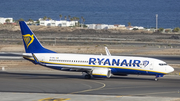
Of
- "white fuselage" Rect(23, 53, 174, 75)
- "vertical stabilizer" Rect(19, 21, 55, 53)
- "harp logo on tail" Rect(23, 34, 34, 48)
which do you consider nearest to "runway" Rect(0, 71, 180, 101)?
"white fuselage" Rect(23, 53, 174, 75)

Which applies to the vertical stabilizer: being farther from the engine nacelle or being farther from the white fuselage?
the engine nacelle

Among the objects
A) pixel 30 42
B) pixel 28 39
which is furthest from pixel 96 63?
pixel 28 39

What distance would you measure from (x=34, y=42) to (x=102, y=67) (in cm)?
Result: 1209

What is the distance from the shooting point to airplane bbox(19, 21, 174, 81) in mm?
49906

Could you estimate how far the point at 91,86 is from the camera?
1748 inches

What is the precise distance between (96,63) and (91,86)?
8.02 metres

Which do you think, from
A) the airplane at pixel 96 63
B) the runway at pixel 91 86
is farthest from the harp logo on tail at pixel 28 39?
the runway at pixel 91 86

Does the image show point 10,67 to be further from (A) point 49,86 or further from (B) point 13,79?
(A) point 49,86

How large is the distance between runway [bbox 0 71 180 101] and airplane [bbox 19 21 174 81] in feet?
5.01

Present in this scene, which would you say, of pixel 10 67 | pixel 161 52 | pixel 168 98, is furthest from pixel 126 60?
pixel 161 52

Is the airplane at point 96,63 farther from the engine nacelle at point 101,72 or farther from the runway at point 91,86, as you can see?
the runway at point 91,86

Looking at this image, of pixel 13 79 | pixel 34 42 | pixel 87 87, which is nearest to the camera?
pixel 87 87

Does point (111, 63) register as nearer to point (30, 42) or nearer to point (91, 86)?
point (91, 86)

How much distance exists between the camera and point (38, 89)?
41.3 m
